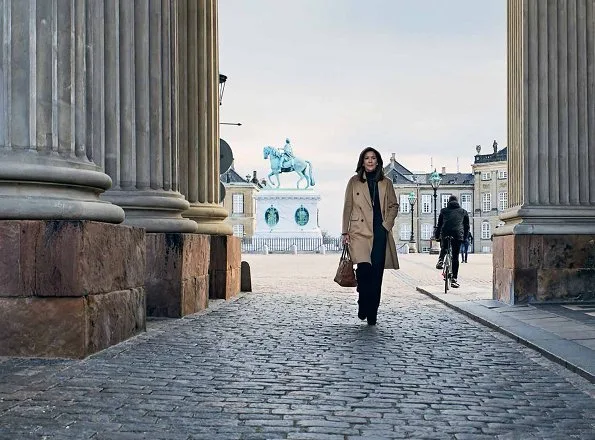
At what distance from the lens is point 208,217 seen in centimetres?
1395

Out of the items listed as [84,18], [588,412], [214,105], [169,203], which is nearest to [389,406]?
[588,412]

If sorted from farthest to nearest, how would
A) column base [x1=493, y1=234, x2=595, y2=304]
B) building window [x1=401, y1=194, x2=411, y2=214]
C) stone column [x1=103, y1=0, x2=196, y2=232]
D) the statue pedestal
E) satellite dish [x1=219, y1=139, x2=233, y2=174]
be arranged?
building window [x1=401, y1=194, x2=411, y2=214]
the statue pedestal
satellite dish [x1=219, y1=139, x2=233, y2=174]
column base [x1=493, y1=234, x2=595, y2=304]
stone column [x1=103, y1=0, x2=196, y2=232]

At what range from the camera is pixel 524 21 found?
41.4 feet

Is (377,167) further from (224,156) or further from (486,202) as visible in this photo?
(486,202)

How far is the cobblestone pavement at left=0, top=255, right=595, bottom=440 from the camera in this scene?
15.1 ft

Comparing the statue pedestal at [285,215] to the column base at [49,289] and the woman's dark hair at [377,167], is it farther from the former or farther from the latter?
the column base at [49,289]

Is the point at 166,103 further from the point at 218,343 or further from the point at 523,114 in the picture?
the point at 523,114

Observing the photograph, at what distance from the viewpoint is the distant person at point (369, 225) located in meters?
10.1

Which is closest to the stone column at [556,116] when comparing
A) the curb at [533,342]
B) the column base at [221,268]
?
the curb at [533,342]

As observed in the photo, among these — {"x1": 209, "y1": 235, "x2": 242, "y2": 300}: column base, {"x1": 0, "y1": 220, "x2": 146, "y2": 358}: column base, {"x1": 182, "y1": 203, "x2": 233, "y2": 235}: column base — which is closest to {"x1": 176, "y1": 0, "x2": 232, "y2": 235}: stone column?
{"x1": 182, "y1": 203, "x2": 233, "y2": 235}: column base

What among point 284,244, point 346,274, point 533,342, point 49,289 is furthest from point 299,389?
point 284,244

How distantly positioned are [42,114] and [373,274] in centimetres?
428

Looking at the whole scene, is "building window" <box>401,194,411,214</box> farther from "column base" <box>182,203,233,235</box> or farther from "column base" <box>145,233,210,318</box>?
"column base" <box>145,233,210,318</box>

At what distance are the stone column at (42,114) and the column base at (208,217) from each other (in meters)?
6.11
